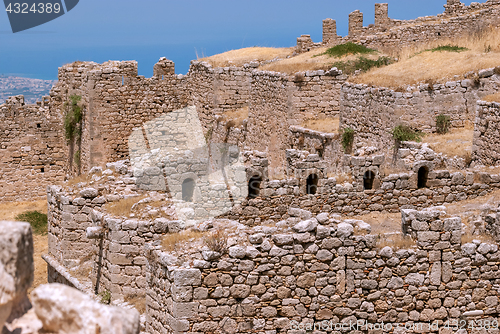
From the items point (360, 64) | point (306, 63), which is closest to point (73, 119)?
point (306, 63)

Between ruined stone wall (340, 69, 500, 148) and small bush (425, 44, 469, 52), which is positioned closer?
ruined stone wall (340, 69, 500, 148)

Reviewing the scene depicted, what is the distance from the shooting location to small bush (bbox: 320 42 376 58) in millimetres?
24000

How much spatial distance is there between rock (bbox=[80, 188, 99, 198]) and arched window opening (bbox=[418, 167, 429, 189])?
5963 millimetres

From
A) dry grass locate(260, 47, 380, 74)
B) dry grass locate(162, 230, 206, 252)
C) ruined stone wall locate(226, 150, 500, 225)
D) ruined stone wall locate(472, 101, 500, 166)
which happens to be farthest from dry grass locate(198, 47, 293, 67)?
dry grass locate(162, 230, 206, 252)

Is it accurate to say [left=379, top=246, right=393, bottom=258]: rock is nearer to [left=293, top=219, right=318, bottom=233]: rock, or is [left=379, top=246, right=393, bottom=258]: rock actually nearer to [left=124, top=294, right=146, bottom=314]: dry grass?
[left=293, top=219, right=318, bottom=233]: rock

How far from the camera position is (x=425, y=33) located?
2833 cm

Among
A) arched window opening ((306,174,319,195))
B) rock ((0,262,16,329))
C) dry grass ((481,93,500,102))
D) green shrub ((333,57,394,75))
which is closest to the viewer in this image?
rock ((0,262,16,329))

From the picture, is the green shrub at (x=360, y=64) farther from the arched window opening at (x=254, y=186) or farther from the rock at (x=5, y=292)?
the rock at (x=5, y=292)

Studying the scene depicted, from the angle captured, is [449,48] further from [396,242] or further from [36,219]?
[36,219]

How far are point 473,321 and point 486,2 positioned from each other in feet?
75.8

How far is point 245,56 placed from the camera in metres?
27.6

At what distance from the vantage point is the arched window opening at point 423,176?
1399cm

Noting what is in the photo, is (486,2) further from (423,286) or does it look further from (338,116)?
(423,286)

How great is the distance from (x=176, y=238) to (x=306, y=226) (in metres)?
1.81
